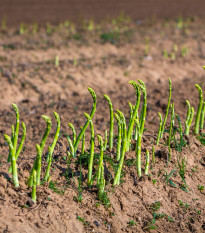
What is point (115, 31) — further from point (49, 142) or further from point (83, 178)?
point (83, 178)

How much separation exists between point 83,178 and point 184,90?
10.1 feet

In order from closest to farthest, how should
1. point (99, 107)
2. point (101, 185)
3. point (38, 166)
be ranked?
point (38, 166)
point (101, 185)
point (99, 107)

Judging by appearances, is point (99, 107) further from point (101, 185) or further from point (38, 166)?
point (38, 166)

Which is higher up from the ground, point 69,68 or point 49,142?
point 69,68

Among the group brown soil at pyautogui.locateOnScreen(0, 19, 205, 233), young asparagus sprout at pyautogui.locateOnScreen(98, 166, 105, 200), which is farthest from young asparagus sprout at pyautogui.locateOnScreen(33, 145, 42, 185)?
young asparagus sprout at pyautogui.locateOnScreen(98, 166, 105, 200)

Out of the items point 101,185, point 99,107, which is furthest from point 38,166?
point 99,107

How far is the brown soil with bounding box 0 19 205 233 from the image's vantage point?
267cm

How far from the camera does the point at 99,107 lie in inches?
202

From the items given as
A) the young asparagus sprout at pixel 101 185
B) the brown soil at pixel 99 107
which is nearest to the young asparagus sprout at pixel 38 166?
the brown soil at pixel 99 107

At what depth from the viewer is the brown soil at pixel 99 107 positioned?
267 centimetres

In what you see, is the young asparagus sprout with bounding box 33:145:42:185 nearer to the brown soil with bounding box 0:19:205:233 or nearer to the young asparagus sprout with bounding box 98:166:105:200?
the brown soil with bounding box 0:19:205:233

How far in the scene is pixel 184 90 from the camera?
5480 millimetres

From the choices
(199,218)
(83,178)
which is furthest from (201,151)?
(83,178)

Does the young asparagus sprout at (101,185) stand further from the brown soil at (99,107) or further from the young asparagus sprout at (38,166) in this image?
the young asparagus sprout at (38,166)
